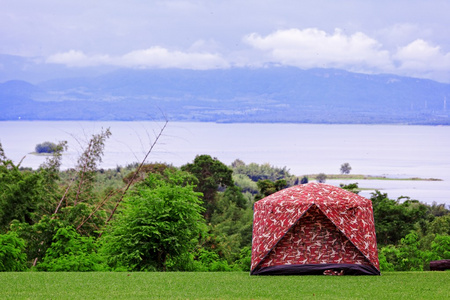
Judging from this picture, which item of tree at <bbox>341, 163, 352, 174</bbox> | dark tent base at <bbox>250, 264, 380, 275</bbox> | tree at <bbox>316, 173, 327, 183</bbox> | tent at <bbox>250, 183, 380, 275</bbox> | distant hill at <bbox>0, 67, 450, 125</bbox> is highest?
distant hill at <bbox>0, 67, 450, 125</bbox>

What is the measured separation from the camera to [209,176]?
4512 cm

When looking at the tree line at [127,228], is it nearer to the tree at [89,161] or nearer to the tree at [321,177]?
the tree at [89,161]

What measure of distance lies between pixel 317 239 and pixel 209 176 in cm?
3193

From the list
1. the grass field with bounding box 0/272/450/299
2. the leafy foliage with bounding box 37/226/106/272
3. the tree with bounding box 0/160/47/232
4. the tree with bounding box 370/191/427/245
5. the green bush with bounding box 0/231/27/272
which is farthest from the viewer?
the tree with bounding box 370/191/427/245

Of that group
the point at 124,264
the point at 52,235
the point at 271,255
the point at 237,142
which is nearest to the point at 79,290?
the point at 271,255

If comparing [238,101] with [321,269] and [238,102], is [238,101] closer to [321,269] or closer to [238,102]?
[238,102]

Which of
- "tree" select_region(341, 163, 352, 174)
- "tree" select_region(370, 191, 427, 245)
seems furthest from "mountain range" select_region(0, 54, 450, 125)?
"tree" select_region(370, 191, 427, 245)

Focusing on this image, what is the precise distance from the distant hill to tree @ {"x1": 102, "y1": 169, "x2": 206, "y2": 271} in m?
118

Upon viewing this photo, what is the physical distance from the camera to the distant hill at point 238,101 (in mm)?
150875

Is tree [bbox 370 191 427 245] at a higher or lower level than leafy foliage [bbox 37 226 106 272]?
lower

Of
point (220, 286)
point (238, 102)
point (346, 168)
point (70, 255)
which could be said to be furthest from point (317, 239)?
point (238, 102)

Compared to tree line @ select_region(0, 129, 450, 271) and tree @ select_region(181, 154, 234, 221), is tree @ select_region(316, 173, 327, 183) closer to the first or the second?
tree @ select_region(181, 154, 234, 221)

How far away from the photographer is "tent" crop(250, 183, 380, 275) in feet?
43.3

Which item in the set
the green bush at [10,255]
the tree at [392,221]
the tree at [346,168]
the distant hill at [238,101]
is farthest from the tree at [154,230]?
the distant hill at [238,101]
